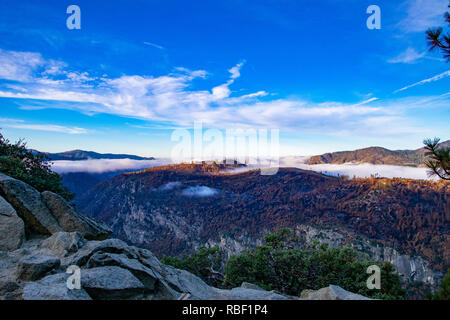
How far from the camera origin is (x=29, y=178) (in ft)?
62.4

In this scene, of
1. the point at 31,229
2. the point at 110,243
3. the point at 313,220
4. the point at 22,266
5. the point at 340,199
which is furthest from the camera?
the point at 340,199

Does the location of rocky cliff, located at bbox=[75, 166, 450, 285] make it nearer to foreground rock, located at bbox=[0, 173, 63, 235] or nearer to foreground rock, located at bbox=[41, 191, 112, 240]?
foreground rock, located at bbox=[41, 191, 112, 240]

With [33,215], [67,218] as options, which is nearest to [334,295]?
[67,218]

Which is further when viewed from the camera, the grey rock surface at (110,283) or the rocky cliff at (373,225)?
the rocky cliff at (373,225)

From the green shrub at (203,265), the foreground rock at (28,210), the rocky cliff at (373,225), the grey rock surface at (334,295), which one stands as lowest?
the rocky cliff at (373,225)

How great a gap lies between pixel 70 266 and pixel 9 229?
6856 mm

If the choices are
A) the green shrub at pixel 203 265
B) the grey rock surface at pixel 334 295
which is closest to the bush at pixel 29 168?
the green shrub at pixel 203 265

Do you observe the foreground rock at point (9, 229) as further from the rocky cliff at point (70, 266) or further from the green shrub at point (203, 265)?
the green shrub at point (203, 265)

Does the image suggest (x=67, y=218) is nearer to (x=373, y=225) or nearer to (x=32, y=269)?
(x=32, y=269)

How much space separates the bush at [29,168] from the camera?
18688 mm

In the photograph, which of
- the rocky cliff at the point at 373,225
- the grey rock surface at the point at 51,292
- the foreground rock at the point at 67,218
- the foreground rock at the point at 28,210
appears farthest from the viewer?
the rocky cliff at the point at 373,225
